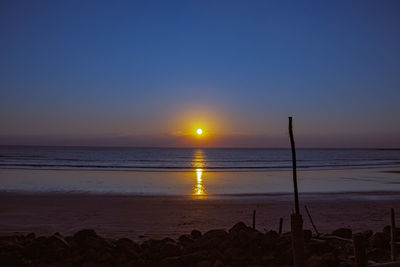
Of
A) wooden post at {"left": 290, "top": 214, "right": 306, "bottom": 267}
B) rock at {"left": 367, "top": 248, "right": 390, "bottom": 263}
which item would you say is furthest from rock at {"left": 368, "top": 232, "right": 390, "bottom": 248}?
wooden post at {"left": 290, "top": 214, "right": 306, "bottom": 267}

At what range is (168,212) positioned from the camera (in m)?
13.9

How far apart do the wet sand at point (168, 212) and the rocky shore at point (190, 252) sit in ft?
8.59

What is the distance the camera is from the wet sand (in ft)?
37.1

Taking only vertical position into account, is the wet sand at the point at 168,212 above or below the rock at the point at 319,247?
below

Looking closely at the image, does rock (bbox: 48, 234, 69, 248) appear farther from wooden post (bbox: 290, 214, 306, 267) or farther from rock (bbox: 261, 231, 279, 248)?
wooden post (bbox: 290, 214, 306, 267)

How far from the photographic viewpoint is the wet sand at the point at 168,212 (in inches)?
445

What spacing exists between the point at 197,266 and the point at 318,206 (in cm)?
1049

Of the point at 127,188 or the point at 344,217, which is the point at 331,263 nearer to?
the point at 344,217

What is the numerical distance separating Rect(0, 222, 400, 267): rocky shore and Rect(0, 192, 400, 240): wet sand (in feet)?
8.59

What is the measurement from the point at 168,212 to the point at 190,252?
6834 millimetres

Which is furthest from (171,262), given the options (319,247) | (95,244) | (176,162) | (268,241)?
(176,162)

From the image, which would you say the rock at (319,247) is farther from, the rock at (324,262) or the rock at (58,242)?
the rock at (58,242)

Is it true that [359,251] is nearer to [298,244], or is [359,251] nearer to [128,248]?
[298,244]

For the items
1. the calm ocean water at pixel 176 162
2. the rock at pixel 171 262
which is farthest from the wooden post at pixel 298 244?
the calm ocean water at pixel 176 162
